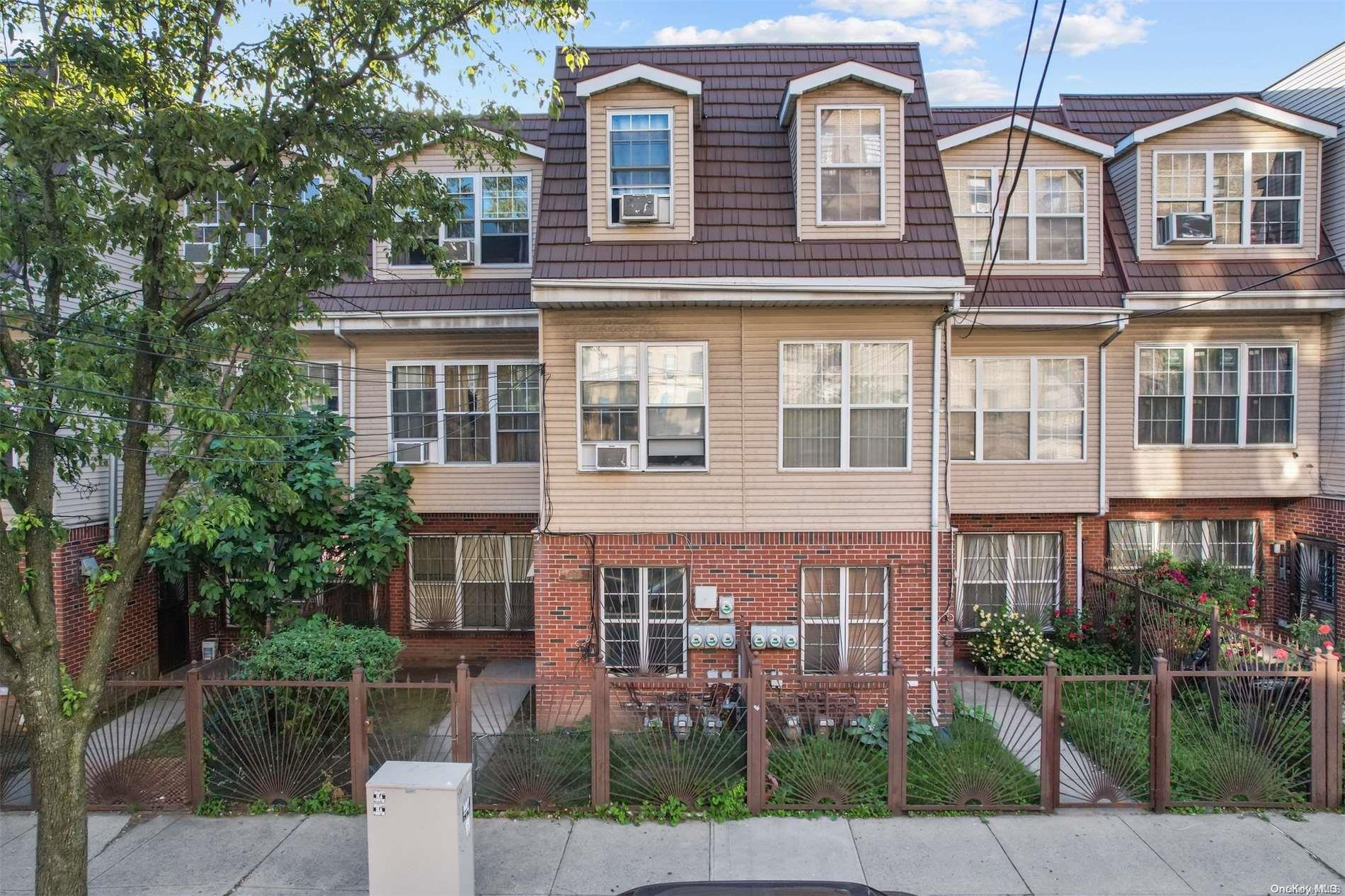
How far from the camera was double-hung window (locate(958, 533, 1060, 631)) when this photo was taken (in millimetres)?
12891

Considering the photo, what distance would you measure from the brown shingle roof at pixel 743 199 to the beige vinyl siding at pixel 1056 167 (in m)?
2.15

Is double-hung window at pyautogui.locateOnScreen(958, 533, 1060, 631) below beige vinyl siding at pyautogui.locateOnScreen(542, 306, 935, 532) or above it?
below

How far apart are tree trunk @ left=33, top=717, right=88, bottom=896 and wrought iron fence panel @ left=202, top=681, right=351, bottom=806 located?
191 cm

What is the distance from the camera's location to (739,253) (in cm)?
984

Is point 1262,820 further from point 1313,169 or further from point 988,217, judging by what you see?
point 1313,169

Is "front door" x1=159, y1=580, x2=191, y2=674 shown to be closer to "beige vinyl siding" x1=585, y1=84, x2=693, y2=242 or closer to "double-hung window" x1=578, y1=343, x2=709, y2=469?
"double-hung window" x1=578, y1=343, x2=709, y2=469

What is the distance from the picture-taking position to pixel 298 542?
1003 centimetres

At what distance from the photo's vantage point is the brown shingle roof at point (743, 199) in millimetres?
9758

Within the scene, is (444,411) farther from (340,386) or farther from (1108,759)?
(1108,759)

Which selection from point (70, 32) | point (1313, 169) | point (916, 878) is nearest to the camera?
point (70, 32)

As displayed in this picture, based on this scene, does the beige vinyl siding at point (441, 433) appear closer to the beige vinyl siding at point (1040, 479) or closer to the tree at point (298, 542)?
the tree at point (298, 542)

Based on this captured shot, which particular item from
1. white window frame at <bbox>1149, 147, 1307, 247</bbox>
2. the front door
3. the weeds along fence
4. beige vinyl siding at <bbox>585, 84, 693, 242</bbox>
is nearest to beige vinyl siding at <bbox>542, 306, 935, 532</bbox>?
beige vinyl siding at <bbox>585, 84, 693, 242</bbox>

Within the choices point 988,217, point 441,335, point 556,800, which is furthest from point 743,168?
point 556,800

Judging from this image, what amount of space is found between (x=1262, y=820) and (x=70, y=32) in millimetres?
12108
